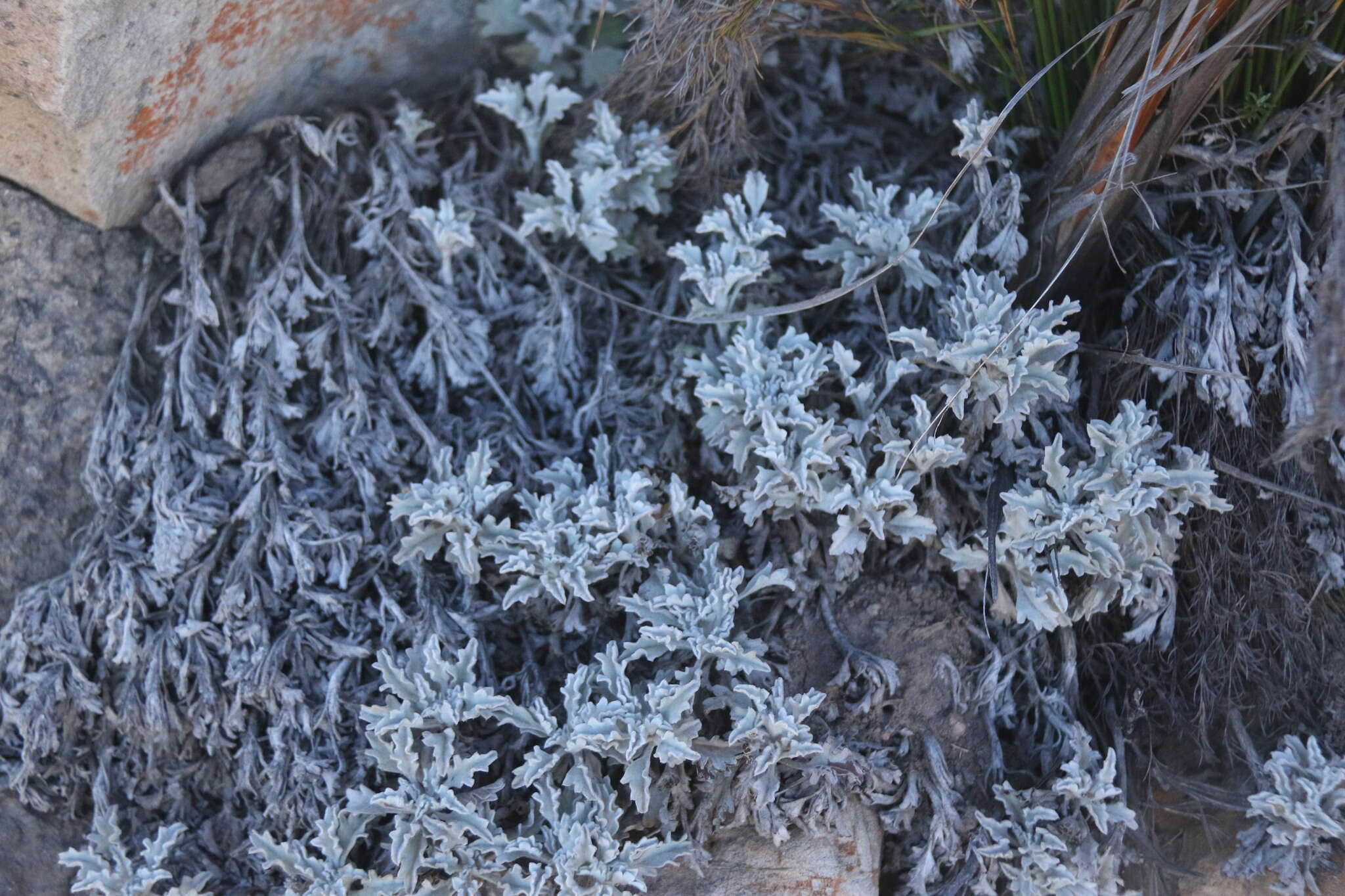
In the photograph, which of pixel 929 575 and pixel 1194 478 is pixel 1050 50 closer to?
pixel 1194 478

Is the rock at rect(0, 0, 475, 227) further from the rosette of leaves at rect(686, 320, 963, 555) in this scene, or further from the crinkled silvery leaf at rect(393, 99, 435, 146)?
the rosette of leaves at rect(686, 320, 963, 555)

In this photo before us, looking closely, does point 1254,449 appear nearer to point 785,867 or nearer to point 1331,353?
point 1331,353

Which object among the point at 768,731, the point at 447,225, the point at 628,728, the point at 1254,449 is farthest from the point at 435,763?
the point at 1254,449

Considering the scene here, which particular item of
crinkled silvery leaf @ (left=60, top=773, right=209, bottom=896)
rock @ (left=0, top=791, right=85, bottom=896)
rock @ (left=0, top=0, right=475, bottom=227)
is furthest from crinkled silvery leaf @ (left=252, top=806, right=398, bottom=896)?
rock @ (left=0, top=0, right=475, bottom=227)

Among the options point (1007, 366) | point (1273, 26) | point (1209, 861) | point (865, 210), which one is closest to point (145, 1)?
point (865, 210)

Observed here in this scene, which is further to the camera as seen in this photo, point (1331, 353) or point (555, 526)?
point (555, 526)

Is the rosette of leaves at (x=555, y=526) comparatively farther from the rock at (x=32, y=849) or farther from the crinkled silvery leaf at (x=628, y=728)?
the rock at (x=32, y=849)
